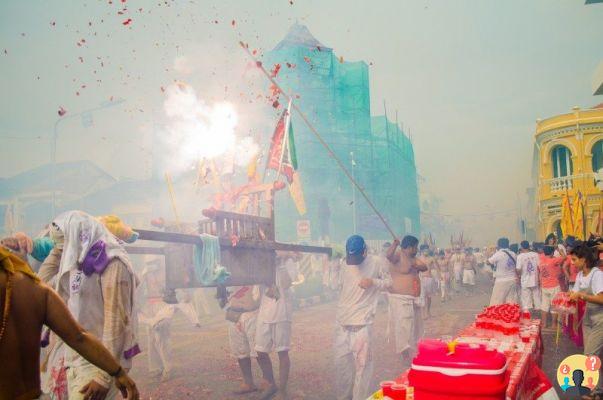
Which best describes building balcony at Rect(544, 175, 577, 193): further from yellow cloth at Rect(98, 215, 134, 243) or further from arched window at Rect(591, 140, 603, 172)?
yellow cloth at Rect(98, 215, 134, 243)

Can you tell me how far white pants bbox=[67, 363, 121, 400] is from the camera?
11.6 feet

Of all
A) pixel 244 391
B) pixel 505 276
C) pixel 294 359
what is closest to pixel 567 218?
pixel 505 276

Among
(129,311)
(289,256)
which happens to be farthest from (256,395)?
(129,311)

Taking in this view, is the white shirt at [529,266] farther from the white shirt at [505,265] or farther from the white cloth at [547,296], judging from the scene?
the white shirt at [505,265]

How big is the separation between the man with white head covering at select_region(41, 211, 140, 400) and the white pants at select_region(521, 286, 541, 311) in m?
10.7

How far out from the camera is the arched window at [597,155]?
24.6 metres

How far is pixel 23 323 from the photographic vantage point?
246 centimetres

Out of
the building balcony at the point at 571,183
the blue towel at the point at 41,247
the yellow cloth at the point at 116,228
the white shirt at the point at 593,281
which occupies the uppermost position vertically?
the building balcony at the point at 571,183

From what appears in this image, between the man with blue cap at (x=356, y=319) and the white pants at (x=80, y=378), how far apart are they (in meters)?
4.02

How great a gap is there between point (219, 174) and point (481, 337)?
870 cm

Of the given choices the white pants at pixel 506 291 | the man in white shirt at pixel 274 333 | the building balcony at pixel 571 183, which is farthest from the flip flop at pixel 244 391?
the building balcony at pixel 571 183

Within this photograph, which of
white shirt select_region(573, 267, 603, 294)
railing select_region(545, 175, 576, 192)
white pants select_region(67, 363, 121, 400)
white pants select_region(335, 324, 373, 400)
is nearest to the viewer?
white pants select_region(67, 363, 121, 400)

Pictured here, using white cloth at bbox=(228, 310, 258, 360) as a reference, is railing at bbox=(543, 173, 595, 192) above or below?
above

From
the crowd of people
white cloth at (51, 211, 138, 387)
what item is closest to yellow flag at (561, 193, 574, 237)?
the crowd of people
